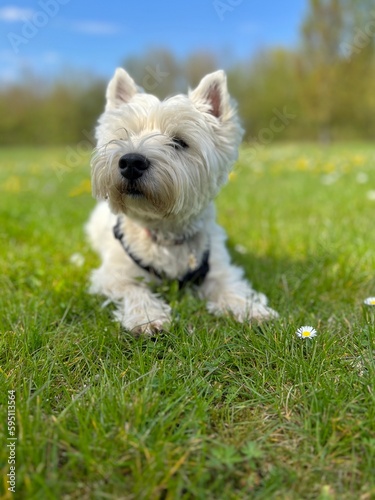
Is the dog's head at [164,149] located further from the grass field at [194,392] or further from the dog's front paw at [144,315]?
the grass field at [194,392]

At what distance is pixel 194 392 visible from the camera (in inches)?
78.0

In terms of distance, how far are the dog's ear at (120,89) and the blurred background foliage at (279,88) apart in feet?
35.7

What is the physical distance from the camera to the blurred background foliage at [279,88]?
1962cm

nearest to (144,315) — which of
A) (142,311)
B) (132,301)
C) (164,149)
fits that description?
(142,311)

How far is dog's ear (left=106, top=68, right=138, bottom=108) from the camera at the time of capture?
338 centimetres

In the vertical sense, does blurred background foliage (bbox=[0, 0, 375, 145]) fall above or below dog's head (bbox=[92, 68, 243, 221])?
below

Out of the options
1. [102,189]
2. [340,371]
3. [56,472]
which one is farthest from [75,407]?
[102,189]

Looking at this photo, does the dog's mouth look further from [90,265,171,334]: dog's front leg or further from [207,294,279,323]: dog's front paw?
[207,294,279,323]: dog's front paw

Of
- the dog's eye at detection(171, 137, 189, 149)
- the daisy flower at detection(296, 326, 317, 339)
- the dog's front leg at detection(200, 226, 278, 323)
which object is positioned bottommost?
the dog's front leg at detection(200, 226, 278, 323)

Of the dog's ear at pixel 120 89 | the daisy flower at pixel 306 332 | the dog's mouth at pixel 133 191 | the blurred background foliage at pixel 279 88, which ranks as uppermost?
the dog's ear at pixel 120 89

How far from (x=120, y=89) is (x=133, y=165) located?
100 cm

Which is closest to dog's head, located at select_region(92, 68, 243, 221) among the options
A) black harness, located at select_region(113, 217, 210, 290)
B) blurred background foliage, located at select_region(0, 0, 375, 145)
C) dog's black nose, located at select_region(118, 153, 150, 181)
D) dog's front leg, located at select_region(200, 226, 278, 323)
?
dog's black nose, located at select_region(118, 153, 150, 181)

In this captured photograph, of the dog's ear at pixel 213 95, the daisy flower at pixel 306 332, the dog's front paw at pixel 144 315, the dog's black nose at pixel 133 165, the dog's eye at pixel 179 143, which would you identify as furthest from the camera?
the dog's ear at pixel 213 95

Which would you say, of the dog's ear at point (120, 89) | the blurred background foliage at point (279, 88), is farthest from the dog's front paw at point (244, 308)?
the blurred background foliage at point (279, 88)
